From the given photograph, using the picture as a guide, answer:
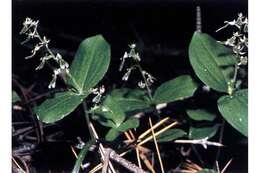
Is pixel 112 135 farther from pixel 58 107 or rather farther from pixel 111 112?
pixel 58 107

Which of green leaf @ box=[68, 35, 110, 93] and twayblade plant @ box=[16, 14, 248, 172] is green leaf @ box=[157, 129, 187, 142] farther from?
green leaf @ box=[68, 35, 110, 93]

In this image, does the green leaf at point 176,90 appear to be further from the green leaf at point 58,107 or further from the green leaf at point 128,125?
the green leaf at point 58,107

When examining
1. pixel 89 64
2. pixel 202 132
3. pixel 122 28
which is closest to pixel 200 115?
pixel 202 132

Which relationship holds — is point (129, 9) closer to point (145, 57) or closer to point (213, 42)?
point (145, 57)

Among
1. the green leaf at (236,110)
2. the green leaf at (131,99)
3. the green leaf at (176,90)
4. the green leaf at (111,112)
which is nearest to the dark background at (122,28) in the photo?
the green leaf at (131,99)

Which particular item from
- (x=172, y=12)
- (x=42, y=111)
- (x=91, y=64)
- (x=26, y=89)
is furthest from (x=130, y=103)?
(x=172, y=12)
